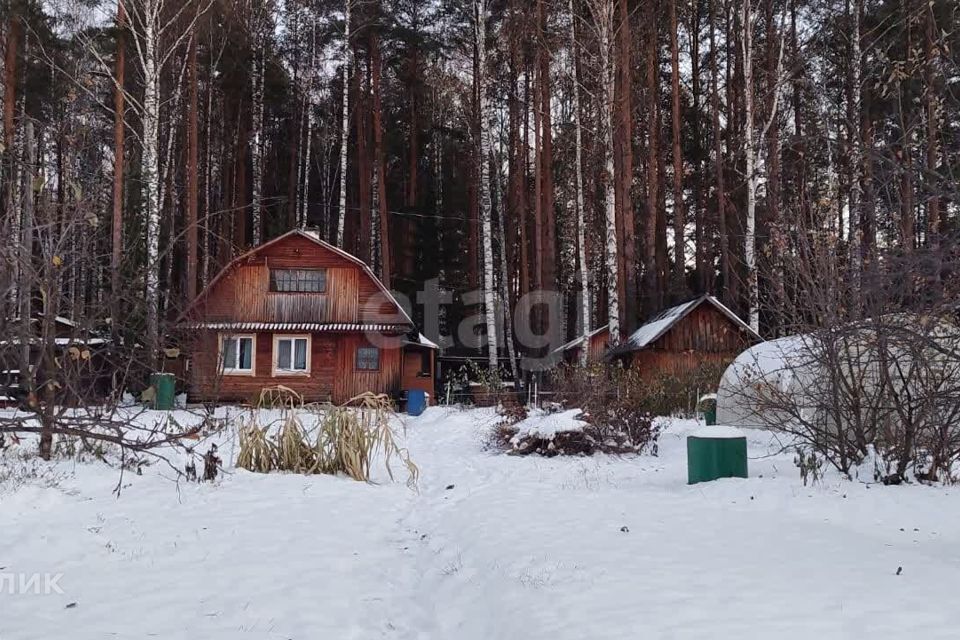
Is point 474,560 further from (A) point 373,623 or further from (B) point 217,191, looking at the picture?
(B) point 217,191

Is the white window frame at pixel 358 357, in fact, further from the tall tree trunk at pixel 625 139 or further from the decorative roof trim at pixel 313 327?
the tall tree trunk at pixel 625 139

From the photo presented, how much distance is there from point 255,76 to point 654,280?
16133mm

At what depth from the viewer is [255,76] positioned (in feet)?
84.0

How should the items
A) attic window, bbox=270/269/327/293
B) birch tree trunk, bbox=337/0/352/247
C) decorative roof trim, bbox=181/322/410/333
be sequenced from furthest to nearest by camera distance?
birch tree trunk, bbox=337/0/352/247 < attic window, bbox=270/269/327/293 < decorative roof trim, bbox=181/322/410/333

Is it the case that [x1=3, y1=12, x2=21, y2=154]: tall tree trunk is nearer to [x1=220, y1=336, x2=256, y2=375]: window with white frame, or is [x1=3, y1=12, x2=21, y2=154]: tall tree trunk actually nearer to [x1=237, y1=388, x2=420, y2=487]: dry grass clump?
[x1=220, y1=336, x2=256, y2=375]: window with white frame

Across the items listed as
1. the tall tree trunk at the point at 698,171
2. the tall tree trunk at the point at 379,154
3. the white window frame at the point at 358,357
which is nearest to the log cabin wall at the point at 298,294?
the white window frame at the point at 358,357

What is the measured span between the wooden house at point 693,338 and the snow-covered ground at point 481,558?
39.8 feet

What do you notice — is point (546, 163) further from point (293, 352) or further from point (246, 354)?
point (246, 354)

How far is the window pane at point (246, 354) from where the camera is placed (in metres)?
21.2

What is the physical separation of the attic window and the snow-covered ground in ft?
44.2

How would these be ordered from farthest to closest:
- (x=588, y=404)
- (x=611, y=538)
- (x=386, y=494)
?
(x=588, y=404) < (x=386, y=494) < (x=611, y=538)

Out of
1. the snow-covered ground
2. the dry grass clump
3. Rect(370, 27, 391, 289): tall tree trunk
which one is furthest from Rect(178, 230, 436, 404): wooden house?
the snow-covered ground

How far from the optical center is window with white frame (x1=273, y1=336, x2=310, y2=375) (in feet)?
70.0

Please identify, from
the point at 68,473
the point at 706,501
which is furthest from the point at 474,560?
the point at 68,473
